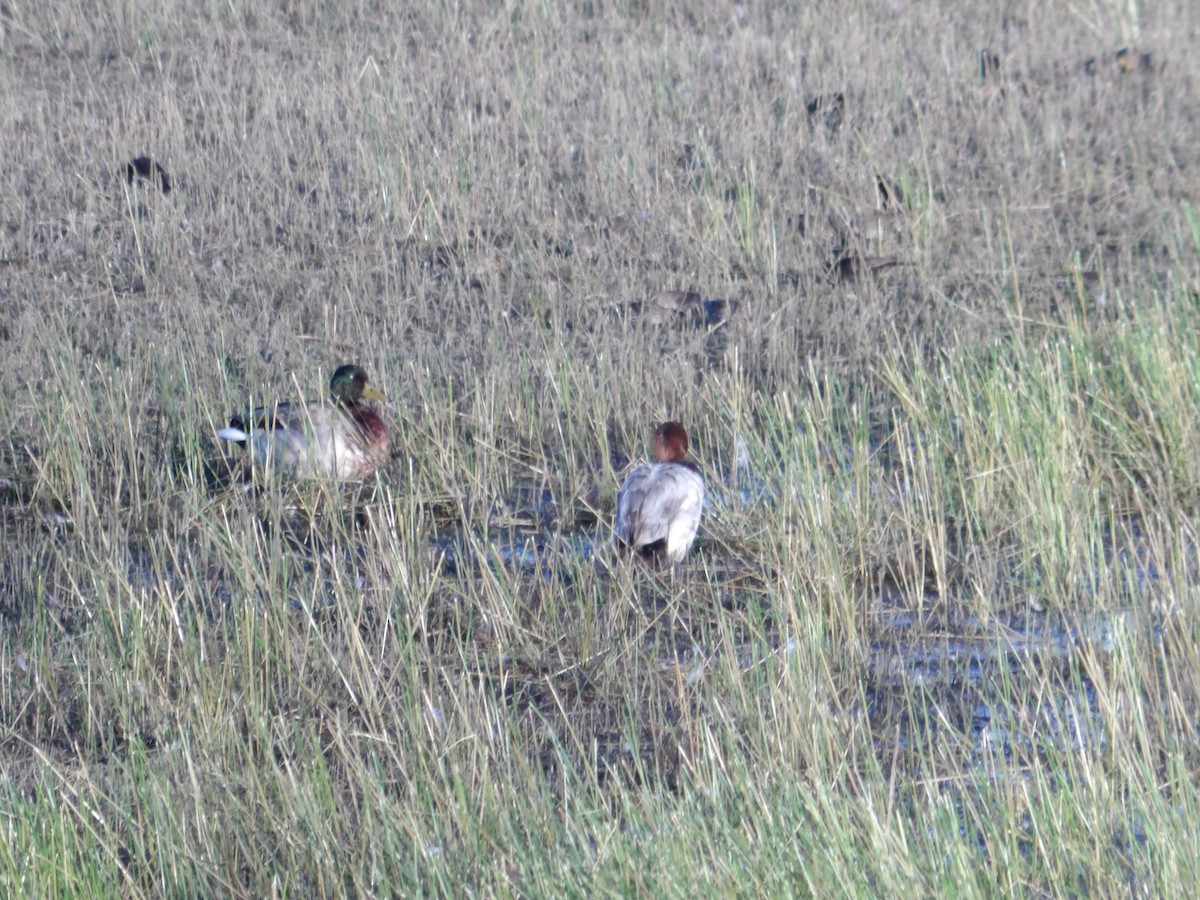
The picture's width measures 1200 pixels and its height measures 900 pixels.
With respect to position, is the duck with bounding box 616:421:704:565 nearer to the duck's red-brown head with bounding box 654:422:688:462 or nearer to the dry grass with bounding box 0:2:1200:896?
the dry grass with bounding box 0:2:1200:896

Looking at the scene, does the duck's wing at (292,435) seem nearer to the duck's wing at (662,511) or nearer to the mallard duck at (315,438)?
the mallard duck at (315,438)

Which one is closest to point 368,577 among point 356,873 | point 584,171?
point 356,873

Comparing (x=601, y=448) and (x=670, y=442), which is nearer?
(x=670, y=442)

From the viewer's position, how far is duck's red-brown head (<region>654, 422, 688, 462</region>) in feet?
15.4

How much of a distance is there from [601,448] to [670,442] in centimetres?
56

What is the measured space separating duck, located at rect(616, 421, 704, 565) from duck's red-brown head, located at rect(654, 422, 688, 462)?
0.77 ft

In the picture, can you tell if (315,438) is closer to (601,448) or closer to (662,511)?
(601,448)

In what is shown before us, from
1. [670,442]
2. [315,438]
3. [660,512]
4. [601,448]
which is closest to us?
[660,512]

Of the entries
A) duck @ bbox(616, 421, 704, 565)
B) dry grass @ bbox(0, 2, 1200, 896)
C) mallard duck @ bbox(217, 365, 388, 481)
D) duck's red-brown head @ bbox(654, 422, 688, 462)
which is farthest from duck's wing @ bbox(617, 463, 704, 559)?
mallard duck @ bbox(217, 365, 388, 481)

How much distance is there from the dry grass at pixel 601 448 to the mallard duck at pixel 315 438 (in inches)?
5.6

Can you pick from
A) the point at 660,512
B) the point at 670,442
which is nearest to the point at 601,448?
the point at 670,442

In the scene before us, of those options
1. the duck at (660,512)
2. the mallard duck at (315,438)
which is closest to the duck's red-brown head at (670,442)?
the duck at (660,512)

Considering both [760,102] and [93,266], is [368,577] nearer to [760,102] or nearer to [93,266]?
[93,266]

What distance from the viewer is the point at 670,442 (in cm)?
470
